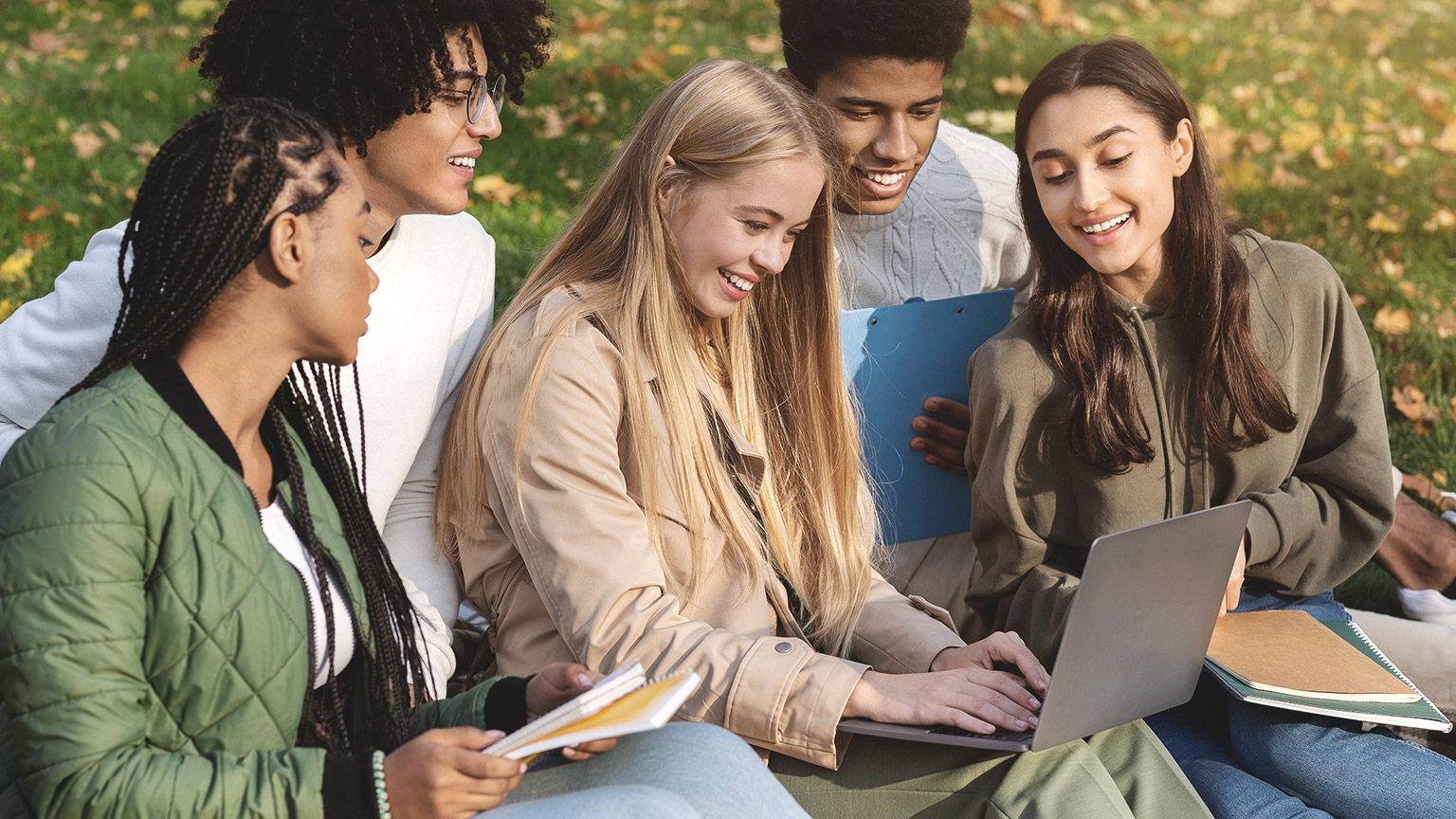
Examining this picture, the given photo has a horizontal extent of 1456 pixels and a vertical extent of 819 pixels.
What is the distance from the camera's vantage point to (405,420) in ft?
7.82

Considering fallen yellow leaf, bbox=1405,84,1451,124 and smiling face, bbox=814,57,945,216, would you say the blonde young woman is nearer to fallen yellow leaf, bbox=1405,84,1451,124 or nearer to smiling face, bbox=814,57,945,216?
smiling face, bbox=814,57,945,216

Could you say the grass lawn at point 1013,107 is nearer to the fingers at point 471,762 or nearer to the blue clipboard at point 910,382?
the blue clipboard at point 910,382

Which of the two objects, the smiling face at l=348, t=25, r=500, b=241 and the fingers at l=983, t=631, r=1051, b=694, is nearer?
the fingers at l=983, t=631, r=1051, b=694

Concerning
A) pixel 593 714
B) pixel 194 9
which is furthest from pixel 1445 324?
pixel 194 9

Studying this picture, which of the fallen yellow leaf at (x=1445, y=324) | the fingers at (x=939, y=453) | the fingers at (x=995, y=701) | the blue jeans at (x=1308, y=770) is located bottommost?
the blue jeans at (x=1308, y=770)

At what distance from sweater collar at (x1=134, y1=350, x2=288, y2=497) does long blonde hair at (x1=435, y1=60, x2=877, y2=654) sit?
0.60 m

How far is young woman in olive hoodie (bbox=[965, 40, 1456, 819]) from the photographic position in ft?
8.63

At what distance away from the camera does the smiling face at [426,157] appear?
2.34 meters

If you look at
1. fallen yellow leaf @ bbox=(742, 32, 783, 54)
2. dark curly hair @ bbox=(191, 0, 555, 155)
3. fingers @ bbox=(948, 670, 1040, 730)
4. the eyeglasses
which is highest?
fallen yellow leaf @ bbox=(742, 32, 783, 54)

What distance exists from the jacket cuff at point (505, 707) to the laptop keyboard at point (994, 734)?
0.66 m

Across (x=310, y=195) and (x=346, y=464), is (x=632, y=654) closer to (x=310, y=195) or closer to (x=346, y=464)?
(x=346, y=464)

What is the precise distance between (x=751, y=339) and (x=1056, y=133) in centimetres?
76

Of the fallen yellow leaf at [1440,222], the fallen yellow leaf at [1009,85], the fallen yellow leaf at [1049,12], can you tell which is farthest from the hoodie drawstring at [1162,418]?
the fallen yellow leaf at [1049,12]

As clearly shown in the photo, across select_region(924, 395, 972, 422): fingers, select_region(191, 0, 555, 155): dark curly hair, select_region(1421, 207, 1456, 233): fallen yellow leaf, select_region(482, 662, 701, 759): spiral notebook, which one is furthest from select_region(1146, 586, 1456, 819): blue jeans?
select_region(1421, 207, 1456, 233): fallen yellow leaf
